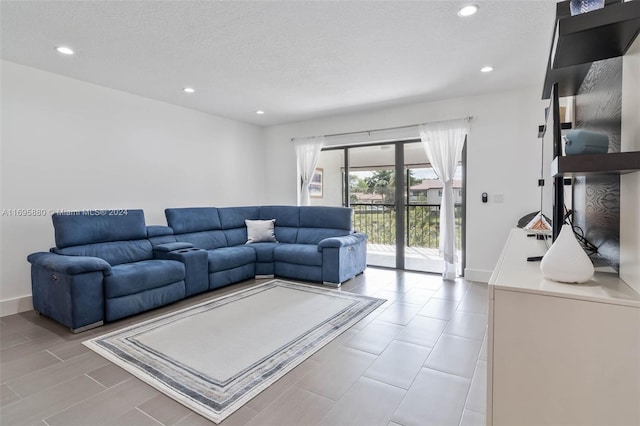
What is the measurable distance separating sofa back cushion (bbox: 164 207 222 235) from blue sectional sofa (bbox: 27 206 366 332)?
0.01 meters

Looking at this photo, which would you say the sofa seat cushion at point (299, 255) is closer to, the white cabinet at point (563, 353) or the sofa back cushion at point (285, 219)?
the sofa back cushion at point (285, 219)

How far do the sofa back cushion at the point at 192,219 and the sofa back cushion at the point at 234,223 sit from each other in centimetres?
11

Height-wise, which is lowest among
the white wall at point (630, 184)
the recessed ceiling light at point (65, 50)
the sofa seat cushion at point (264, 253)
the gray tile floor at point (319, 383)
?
the gray tile floor at point (319, 383)

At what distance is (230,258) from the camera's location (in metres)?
4.25

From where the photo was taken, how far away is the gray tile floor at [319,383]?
5.70ft

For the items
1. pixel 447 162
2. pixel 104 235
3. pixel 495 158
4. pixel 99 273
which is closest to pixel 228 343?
pixel 99 273

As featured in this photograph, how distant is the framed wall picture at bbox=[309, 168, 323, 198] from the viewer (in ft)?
19.6

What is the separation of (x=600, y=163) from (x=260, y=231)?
4.62 metres

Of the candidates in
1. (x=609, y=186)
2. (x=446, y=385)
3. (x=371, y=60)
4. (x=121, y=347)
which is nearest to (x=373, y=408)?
(x=446, y=385)

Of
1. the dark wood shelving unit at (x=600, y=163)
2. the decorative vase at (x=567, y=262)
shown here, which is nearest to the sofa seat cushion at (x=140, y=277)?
the decorative vase at (x=567, y=262)

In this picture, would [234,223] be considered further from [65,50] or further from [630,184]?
[630,184]

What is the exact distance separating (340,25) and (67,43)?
240cm

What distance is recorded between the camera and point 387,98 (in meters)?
4.45

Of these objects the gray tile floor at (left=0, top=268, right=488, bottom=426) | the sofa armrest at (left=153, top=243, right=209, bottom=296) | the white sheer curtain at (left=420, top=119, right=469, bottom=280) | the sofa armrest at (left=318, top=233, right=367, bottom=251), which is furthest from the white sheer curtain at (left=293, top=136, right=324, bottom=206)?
the gray tile floor at (left=0, top=268, right=488, bottom=426)
